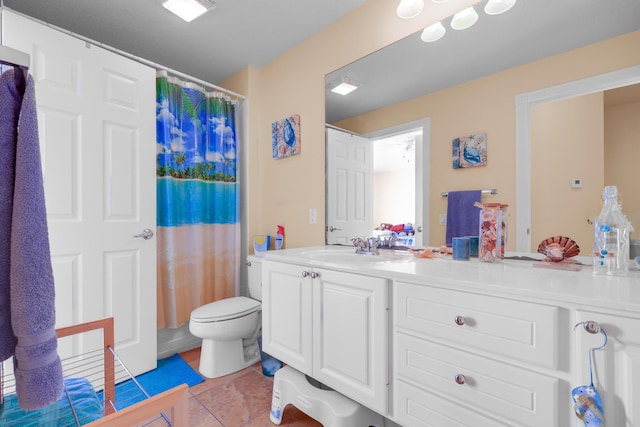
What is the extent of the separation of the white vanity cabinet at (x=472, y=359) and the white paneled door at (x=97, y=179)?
169 cm

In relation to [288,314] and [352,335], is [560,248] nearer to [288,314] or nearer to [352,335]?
[352,335]

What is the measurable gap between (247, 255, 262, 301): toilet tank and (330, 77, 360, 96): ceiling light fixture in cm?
133

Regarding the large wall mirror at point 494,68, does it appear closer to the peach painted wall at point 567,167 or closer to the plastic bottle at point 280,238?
the peach painted wall at point 567,167

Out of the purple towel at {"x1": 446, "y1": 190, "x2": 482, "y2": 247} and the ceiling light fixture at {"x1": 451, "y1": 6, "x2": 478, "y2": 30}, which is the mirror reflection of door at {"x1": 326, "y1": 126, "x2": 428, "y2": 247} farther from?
the ceiling light fixture at {"x1": 451, "y1": 6, "x2": 478, "y2": 30}

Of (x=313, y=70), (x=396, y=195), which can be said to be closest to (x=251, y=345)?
(x=396, y=195)

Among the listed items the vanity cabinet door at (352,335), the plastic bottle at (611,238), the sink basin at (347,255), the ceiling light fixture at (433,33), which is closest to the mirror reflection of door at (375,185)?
the sink basin at (347,255)

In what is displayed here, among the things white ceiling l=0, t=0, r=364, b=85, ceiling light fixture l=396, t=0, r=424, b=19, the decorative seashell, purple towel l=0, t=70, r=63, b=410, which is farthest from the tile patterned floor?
white ceiling l=0, t=0, r=364, b=85

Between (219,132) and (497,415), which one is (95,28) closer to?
(219,132)

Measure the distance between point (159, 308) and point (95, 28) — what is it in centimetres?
201

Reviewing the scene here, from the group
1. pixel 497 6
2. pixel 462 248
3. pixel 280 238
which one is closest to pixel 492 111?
pixel 497 6

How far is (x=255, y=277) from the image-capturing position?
89.2 inches

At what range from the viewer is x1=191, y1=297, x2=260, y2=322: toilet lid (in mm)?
1863

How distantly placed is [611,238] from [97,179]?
8.12 ft

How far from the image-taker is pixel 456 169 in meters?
1.48
